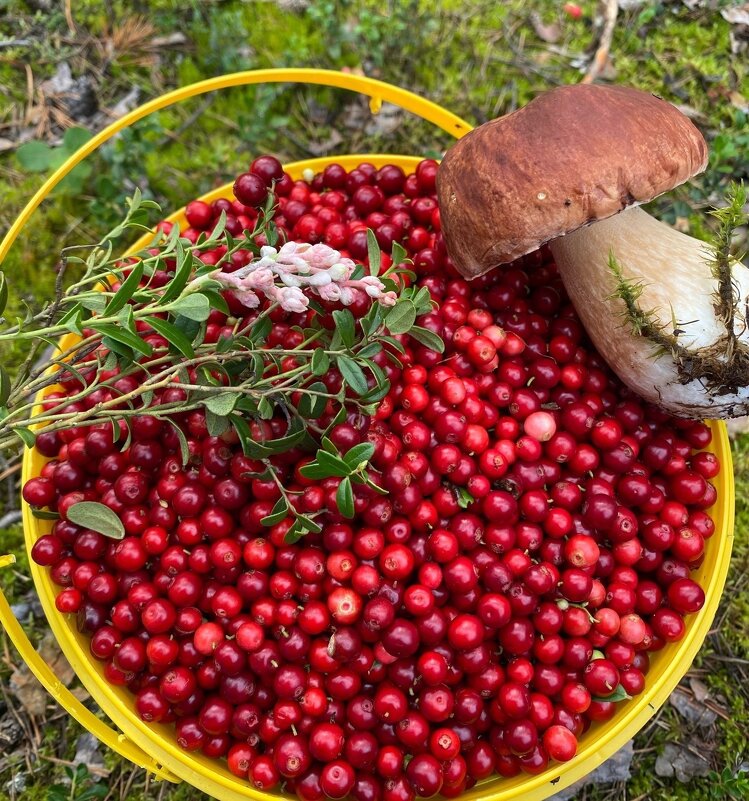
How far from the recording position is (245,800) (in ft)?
6.44

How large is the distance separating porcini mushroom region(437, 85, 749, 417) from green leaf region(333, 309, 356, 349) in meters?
0.48

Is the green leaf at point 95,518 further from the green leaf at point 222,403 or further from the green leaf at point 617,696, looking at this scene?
the green leaf at point 617,696

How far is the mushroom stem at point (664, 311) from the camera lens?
2.00 m

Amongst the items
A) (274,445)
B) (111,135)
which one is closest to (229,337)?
(274,445)

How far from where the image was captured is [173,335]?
1639 millimetres

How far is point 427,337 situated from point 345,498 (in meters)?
0.56

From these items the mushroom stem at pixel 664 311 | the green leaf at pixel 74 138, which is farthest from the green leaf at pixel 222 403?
the green leaf at pixel 74 138

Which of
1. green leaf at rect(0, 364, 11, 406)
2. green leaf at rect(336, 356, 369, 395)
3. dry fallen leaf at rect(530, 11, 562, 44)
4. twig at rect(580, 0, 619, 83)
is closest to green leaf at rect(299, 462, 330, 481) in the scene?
green leaf at rect(336, 356, 369, 395)

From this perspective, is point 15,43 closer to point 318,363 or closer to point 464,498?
point 318,363

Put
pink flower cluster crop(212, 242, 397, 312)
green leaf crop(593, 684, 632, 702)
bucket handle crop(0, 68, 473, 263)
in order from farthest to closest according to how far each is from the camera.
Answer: bucket handle crop(0, 68, 473, 263) → green leaf crop(593, 684, 632, 702) → pink flower cluster crop(212, 242, 397, 312)

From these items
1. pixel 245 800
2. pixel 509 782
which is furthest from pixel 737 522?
pixel 245 800

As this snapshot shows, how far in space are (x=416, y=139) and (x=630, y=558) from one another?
2.24 metres

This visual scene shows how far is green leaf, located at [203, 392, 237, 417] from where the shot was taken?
5.27ft

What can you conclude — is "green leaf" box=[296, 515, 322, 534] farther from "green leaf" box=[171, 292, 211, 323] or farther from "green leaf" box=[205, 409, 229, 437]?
"green leaf" box=[171, 292, 211, 323]
